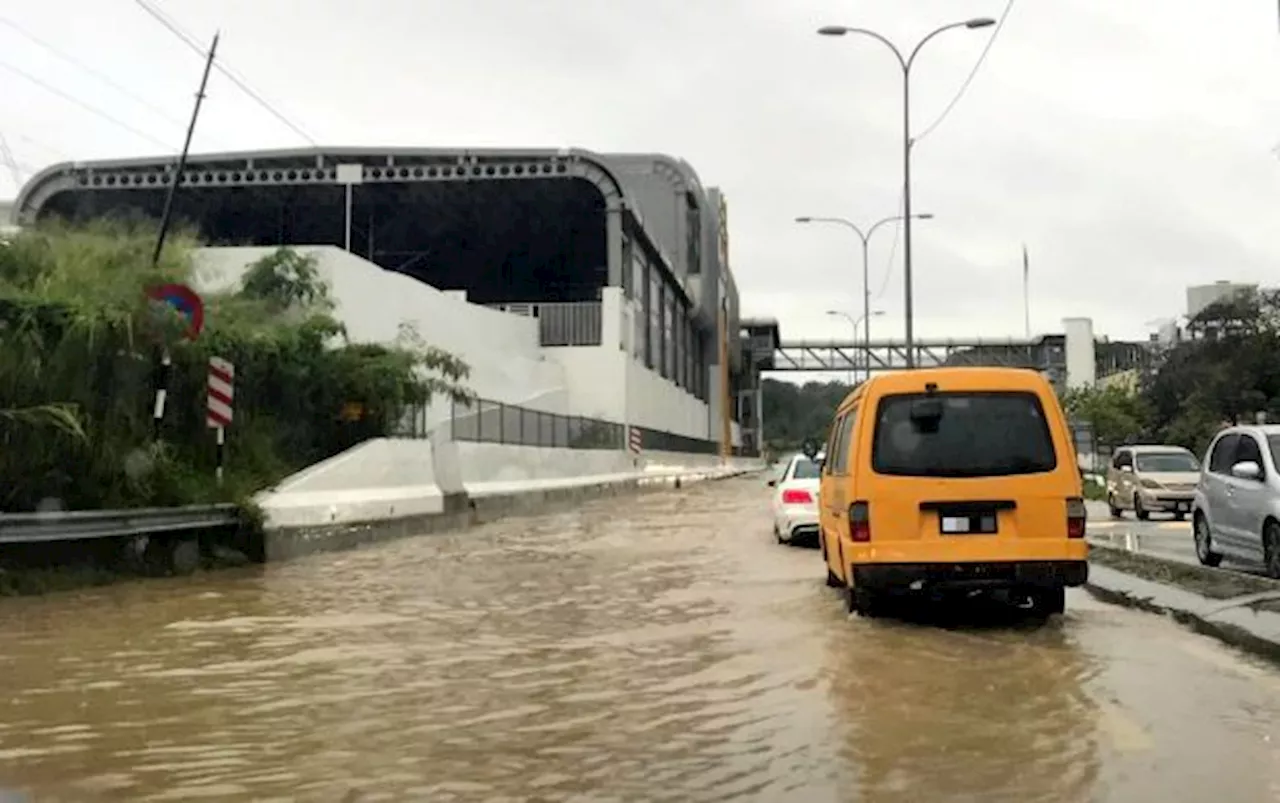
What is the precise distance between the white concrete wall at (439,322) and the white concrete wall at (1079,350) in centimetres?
5423

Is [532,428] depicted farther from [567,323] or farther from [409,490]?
[567,323]

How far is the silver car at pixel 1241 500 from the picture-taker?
1448cm

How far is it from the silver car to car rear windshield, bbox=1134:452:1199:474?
11.5 m

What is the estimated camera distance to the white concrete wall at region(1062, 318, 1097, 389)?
9844cm

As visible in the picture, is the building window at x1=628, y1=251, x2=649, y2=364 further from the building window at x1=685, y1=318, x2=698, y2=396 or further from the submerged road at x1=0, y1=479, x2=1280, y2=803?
the submerged road at x1=0, y1=479, x2=1280, y2=803

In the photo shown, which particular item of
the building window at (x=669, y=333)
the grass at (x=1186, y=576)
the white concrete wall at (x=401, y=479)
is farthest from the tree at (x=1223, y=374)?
the grass at (x=1186, y=576)

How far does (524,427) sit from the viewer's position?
37.5 metres

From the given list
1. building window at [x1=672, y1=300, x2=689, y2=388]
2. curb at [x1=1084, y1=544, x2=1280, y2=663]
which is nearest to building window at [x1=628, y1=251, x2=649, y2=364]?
building window at [x1=672, y1=300, x2=689, y2=388]

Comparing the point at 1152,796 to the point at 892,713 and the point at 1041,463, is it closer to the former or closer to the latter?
the point at 892,713

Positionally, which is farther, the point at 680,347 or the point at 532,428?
the point at 680,347

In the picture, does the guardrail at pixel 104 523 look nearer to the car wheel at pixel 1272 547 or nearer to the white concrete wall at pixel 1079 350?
the car wheel at pixel 1272 547

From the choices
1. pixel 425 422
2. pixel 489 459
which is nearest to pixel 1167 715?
pixel 425 422

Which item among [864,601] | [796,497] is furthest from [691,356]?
[864,601]

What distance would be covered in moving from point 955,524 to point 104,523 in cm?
949
